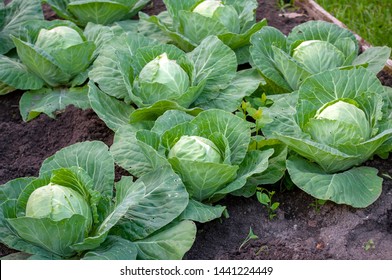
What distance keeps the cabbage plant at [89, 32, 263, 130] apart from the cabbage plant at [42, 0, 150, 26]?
722 mm

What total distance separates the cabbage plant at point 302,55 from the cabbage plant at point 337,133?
309 millimetres

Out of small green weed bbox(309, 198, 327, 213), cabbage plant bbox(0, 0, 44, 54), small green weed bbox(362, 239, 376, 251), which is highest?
cabbage plant bbox(0, 0, 44, 54)

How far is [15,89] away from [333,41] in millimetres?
2273

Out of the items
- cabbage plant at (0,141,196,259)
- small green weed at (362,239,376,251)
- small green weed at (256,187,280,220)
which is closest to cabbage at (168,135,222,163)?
cabbage plant at (0,141,196,259)

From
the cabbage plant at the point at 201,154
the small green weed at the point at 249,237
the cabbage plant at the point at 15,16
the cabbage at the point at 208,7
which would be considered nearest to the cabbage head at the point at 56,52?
the cabbage plant at the point at 15,16

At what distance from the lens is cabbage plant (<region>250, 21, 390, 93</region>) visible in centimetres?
407

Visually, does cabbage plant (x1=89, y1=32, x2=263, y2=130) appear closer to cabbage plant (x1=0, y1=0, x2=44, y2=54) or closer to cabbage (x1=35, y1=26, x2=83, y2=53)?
cabbage (x1=35, y1=26, x2=83, y2=53)

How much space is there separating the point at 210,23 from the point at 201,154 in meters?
1.45

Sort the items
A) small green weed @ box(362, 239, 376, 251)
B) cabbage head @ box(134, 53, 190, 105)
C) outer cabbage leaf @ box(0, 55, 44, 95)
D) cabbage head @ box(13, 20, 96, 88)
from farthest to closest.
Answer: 1. outer cabbage leaf @ box(0, 55, 44, 95)
2. cabbage head @ box(13, 20, 96, 88)
3. cabbage head @ box(134, 53, 190, 105)
4. small green weed @ box(362, 239, 376, 251)

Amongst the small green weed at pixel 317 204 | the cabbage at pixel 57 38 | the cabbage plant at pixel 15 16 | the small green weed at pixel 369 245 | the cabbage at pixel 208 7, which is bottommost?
the small green weed at pixel 317 204

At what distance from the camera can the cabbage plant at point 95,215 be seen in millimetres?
2930

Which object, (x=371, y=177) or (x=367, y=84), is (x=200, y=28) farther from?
(x=371, y=177)

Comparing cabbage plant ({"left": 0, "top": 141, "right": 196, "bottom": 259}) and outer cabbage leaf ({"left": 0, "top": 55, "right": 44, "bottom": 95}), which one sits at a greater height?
cabbage plant ({"left": 0, "top": 141, "right": 196, "bottom": 259})

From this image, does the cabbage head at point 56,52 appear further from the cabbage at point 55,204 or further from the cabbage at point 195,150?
the cabbage at point 55,204
